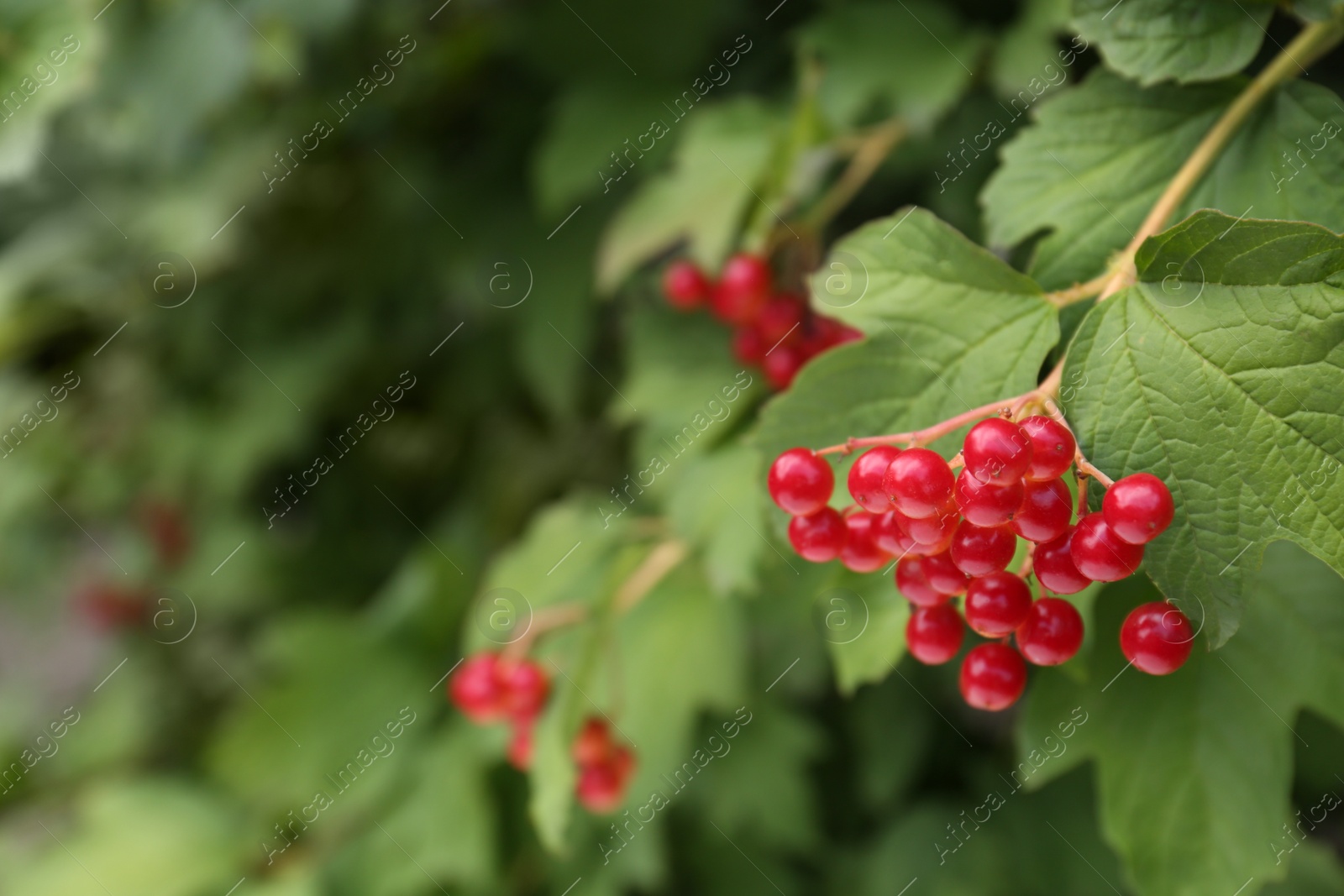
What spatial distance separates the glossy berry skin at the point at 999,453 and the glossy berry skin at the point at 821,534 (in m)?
0.14

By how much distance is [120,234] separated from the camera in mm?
2049

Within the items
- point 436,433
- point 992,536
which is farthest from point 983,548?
point 436,433

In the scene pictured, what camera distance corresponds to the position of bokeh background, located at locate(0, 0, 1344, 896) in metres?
1.17

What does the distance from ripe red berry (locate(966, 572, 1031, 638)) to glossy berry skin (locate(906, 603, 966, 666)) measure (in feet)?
0.15

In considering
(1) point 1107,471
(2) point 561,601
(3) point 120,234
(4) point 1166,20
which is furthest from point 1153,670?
(3) point 120,234

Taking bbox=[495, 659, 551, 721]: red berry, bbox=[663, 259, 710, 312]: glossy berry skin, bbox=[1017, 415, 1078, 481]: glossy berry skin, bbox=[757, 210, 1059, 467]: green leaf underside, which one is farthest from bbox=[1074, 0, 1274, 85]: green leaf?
bbox=[495, 659, 551, 721]: red berry

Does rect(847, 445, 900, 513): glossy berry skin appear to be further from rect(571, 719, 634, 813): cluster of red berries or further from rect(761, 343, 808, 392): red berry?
rect(571, 719, 634, 813): cluster of red berries

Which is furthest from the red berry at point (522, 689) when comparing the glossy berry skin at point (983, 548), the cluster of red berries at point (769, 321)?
the glossy berry skin at point (983, 548)

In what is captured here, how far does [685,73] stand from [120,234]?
1366 mm

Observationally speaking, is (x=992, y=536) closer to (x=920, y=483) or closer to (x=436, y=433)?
(x=920, y=483)

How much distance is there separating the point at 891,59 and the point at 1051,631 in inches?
29.1

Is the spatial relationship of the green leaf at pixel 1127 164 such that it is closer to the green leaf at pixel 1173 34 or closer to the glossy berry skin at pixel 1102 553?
the green leaf at pixel 1173 34

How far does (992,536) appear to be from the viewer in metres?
0.55

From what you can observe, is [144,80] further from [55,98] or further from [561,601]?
[561,601]
